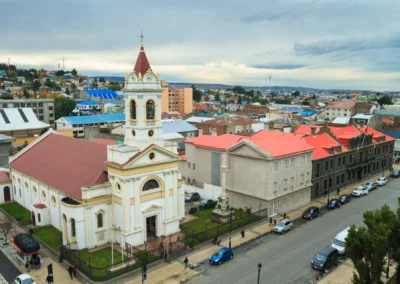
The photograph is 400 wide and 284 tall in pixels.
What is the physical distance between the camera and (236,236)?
1549 inches

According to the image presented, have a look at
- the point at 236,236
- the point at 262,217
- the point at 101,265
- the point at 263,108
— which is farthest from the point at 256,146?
the point at 263,108

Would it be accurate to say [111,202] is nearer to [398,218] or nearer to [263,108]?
[398,218]

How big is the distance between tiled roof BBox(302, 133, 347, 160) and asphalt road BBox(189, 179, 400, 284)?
8721 millimetres

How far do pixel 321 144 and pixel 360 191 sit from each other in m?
9.16

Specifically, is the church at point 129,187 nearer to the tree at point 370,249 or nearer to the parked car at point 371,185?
the tree at point 370,249

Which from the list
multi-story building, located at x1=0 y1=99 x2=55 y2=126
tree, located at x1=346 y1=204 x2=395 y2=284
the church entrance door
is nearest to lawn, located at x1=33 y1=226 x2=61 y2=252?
the church entrance door

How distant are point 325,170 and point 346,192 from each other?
6.46m

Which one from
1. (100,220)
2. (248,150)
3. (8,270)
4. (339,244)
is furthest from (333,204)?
(8,270)

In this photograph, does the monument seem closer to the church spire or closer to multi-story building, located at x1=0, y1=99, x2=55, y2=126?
the church spire

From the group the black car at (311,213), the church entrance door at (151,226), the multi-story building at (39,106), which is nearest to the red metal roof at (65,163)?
the church entrance door at (151,226)

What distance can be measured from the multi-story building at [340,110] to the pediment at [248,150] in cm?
10699

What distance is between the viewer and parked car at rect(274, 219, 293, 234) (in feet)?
131

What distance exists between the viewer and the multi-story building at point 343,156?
173 ft

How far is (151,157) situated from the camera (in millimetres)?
35969
